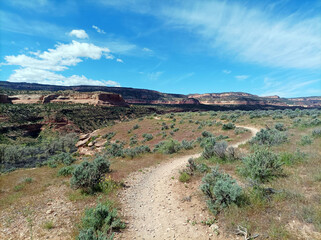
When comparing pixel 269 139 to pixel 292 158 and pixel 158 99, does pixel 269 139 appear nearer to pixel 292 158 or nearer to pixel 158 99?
pixel 292 158

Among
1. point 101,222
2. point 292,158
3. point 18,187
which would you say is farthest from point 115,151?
point 292,158

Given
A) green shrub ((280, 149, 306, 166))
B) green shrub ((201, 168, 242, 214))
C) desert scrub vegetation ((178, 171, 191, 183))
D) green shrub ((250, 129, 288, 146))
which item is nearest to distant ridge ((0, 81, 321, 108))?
green shrub ((250, 129, 288, 146))

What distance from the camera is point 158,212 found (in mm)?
5223

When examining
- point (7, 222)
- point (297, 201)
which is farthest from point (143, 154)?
point (297, 201)

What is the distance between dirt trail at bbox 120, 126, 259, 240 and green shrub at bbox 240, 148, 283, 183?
2.55 meters

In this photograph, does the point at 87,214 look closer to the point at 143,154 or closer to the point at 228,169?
the point at 228,169

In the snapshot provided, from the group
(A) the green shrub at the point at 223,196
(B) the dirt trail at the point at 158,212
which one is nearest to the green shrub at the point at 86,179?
(B) the dirt trail at the point at 158,212

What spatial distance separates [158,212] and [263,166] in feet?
13.8

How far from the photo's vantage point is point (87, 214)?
4.45 meters

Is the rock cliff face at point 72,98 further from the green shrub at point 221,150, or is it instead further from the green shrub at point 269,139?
the green shrub at point 221,150

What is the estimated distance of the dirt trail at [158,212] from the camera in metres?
4.20

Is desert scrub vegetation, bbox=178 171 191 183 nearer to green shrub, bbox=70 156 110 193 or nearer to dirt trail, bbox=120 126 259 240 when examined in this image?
dirt trail, bbox=120 126 259 240

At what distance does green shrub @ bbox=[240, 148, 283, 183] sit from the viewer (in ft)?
18.7

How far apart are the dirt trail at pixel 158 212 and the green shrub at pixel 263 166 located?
255 centimetres
